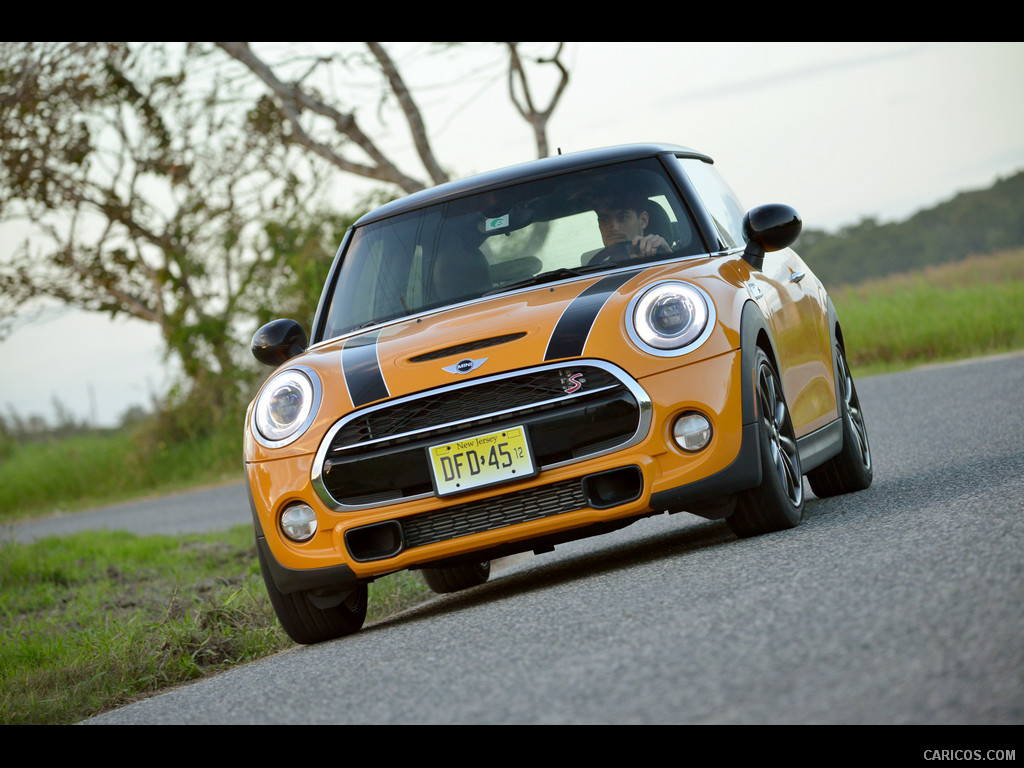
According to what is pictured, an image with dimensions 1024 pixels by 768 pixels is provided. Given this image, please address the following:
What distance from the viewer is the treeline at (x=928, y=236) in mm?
60094

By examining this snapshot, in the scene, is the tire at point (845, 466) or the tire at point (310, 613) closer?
the tire at point (310, 613)

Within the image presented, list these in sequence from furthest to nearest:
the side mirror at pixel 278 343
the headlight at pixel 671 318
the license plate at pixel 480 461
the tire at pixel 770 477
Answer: the side mirror at pixel 278 343 → the tire at pixel 770 477 → the headlight at pixel 671 318 → the license plate at pixel 480 461

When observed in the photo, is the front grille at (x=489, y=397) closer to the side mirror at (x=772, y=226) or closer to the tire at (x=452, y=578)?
the side mirror at (x=772, y=226)

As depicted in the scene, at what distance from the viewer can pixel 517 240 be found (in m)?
5.87

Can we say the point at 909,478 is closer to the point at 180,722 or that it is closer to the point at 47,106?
the point at 180,722

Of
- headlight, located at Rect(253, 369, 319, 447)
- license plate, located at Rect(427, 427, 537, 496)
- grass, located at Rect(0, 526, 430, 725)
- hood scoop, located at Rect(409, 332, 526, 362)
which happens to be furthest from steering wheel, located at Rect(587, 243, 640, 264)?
grass, located at Rect(0, 526, 430, 725)

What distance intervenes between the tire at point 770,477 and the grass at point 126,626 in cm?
208

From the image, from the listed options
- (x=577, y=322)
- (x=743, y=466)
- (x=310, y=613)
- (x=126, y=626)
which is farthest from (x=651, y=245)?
(x=126, y=626)

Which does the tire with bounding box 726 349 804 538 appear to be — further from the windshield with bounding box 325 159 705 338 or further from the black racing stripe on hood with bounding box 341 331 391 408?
the black racing stripe on hood with bounding box 341 331 391 408

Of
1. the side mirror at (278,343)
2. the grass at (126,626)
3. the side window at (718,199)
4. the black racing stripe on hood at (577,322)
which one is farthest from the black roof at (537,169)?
the grass at (126,626)

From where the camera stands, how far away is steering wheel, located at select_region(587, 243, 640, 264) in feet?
18.5
